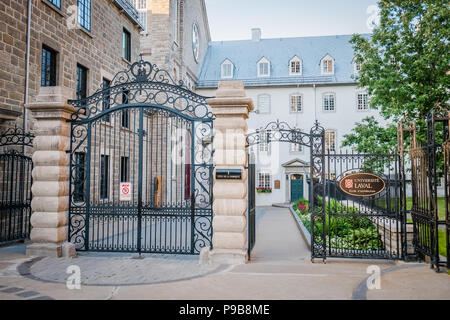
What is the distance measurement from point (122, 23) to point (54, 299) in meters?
14.6

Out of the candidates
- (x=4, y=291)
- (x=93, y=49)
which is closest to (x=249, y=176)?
(x=4, y=291)

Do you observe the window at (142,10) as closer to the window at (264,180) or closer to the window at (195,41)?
the window at (195,41)

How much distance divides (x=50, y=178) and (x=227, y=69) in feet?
92.0

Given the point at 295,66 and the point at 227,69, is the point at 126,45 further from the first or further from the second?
the point at 295,66

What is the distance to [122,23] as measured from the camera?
1700cm

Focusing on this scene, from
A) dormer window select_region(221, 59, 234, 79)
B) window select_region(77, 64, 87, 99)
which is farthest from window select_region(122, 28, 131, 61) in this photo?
dormer window select_region(221, 59, 234, 79)

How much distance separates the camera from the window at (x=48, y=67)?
11.8m

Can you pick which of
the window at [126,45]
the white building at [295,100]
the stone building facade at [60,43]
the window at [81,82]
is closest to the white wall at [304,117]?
the white building at [295,100]

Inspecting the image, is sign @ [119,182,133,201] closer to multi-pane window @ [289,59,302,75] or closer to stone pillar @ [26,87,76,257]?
stone pillar @ [26,87,76,257]

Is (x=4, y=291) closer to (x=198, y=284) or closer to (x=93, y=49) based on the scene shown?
(x=198, y=284)

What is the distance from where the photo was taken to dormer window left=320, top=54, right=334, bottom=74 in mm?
32016

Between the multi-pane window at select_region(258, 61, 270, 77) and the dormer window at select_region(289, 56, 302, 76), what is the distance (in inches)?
83.2

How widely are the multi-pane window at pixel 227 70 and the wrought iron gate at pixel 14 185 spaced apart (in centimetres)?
2535

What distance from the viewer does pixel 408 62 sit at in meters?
16.0
